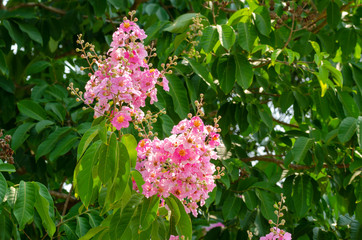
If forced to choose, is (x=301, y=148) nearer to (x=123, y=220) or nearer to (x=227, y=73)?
(x=227, y=73)

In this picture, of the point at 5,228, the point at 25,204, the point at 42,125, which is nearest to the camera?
the point at 25,204

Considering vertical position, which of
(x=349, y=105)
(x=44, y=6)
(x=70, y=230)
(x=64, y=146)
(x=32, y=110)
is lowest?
(x=70, y=230)

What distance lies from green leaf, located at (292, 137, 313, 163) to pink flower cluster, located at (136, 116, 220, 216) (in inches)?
38.7

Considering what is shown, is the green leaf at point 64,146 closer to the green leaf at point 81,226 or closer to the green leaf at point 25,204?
the green leaf at point 81,226

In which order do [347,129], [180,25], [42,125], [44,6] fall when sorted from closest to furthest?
1. [180,25]
2. [347,129]
3. [42,125]
4. [44,6]

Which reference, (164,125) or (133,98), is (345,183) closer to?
(164,125)

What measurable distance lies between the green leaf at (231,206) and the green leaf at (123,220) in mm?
1121

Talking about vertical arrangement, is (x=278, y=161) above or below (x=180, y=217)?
below

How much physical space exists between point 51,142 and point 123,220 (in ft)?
3.33

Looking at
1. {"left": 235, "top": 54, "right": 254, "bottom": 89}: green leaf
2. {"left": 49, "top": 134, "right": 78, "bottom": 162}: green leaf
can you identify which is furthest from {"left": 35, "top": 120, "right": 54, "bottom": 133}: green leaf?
{"left": 235, "top": 54, "right": 254, "bottom": 89}: green leaf

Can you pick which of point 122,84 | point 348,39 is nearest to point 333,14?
point 348,39

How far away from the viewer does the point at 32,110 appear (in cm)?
242

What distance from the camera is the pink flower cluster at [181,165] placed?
1.27 meters

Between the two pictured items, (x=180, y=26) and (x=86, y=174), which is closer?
(x=86, y=174)
